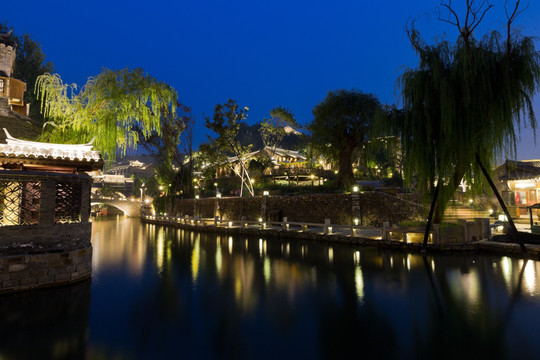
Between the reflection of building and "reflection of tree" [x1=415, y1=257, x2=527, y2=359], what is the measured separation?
19.3 metres

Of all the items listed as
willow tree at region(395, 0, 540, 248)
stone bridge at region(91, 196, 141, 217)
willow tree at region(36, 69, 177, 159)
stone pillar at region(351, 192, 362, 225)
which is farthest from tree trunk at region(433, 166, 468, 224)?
stone bridge at region(91, 196, 141, 217)

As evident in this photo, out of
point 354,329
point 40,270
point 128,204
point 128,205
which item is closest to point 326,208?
point 354,329

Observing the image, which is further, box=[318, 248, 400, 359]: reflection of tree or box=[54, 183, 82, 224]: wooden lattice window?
box=[54, 183, 82, 224]: wooden lattice window

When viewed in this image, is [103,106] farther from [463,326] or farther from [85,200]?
[463,326]

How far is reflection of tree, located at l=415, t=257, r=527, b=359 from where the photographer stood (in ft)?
15.2

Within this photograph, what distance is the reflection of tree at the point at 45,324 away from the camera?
4.75 metres

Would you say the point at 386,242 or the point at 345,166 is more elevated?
Answer: the point at 345,166

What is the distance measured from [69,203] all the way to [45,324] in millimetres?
3712

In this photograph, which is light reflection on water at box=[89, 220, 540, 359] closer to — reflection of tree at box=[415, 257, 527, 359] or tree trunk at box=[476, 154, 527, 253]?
reflection of tree at box=[415, 257, 527, 359]

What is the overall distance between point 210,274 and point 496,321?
779 centimetres

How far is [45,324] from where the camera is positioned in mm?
5719

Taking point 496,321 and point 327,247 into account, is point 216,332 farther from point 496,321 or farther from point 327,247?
point 327,247

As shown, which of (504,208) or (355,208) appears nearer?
(504,208)

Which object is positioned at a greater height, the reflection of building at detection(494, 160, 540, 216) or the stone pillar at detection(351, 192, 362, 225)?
the reflection of building at detection(494, 160, 540, 216)
